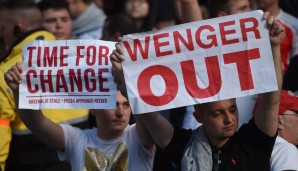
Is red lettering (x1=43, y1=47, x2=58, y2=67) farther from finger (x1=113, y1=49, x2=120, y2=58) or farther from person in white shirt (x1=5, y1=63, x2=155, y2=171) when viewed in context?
finger (x1=113, y1=49, x2=120, y2=58)

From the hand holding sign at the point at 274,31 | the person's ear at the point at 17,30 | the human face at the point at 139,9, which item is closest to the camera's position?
the hand holding sign at the point at 274,31

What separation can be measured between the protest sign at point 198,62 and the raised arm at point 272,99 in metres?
0.04

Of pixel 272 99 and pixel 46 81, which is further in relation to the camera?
pixel 46 81

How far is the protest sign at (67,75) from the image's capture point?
590 centimetres

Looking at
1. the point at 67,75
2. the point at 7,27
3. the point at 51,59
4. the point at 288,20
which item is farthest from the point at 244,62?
the point at 288,20

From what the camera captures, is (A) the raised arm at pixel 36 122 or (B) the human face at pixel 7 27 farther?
(B) the human face at pixel 7 27

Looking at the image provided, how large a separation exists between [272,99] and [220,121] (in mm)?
348

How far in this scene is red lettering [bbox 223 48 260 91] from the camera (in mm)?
5457

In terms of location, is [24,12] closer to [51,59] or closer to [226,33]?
[51,59]

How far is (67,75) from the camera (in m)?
5.96

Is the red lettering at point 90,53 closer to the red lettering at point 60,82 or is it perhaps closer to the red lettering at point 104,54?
the red lettering at point 104,54

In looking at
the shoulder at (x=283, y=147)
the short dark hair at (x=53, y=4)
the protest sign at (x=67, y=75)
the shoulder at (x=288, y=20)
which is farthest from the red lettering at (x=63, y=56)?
the shoulder at (x=288, y=20)

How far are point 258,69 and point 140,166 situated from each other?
1103 mm

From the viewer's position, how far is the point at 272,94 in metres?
5.39
